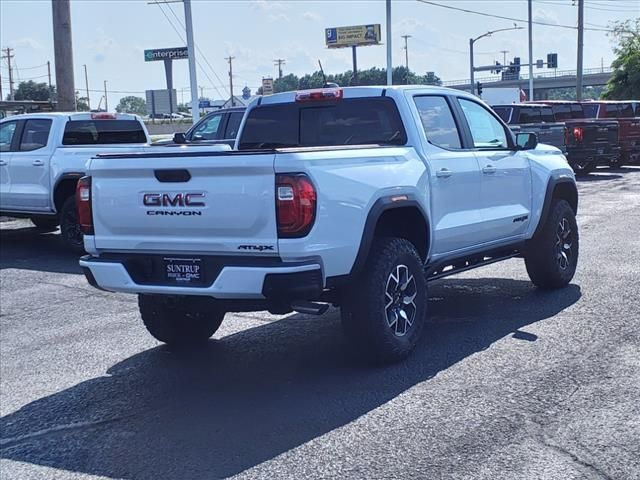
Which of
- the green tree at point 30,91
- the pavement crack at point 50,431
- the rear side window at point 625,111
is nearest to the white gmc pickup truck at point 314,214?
the pavement crack at point 50,431

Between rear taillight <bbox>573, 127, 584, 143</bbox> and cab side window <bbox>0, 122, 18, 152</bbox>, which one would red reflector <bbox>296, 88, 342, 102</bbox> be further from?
rear taillight <bbox>573, 127, 584, 143</bbox>

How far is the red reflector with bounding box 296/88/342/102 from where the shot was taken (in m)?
7.55

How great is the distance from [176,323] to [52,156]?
7044 millimetres

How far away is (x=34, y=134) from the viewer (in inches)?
555

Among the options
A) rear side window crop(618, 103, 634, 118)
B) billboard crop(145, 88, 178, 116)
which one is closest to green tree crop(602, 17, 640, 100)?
rear side window crop(618, 103, 634, 118)

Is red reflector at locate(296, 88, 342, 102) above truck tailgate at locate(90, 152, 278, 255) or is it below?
above

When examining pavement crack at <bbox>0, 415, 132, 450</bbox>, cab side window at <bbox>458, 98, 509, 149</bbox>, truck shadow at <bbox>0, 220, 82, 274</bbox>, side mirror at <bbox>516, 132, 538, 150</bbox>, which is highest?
cab side window at <bbox>458, 98, 509, 149</bbox>

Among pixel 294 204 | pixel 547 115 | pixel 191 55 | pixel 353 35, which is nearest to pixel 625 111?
pixel 547 115

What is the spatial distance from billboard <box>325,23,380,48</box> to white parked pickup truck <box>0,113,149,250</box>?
84686mm

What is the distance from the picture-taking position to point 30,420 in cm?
604

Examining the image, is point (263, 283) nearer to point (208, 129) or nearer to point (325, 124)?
point (325, 124)

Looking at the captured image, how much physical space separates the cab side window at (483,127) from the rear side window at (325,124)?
108cm

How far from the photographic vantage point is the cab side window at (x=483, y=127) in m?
8.23

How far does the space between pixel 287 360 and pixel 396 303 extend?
1.02 m
